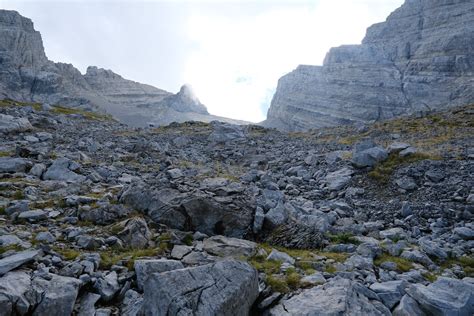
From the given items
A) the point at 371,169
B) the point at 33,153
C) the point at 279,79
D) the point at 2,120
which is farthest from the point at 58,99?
the point at 371,169

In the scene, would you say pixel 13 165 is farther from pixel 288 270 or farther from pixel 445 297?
pixel 445 297

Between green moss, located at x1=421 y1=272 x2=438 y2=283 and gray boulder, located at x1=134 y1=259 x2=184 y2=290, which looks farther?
green moss, located at x1=421 y1=272 x2=438 y2=283

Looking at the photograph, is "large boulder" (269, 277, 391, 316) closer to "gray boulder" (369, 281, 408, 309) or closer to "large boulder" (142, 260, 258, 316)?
"gray boulder" (369, 281, 408, 309)

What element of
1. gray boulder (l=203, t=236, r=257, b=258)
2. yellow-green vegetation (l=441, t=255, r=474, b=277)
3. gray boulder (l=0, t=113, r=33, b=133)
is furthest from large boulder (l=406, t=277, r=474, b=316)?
gray boulder (l=0, t=113, r=33, b=133)

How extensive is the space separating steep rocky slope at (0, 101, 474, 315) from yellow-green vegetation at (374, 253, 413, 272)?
41 millimetres

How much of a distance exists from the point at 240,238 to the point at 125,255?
157 inches

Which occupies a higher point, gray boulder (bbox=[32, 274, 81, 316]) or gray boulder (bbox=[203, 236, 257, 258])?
gray boulder (bbox=[32, 274, 81, 316])

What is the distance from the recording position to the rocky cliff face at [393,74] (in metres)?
110

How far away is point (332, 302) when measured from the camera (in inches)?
254

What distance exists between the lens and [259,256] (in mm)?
9641

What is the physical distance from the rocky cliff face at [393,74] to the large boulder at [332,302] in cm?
11062

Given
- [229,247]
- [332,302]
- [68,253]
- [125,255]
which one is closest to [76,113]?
[68,253]

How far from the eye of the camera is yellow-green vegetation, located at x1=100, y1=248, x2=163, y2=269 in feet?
27.2

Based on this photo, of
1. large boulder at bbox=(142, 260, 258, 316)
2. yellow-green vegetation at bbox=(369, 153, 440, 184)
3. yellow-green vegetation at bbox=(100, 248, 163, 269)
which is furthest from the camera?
yellow-green vegetation at bbox=(369, 153, 440, 184)
